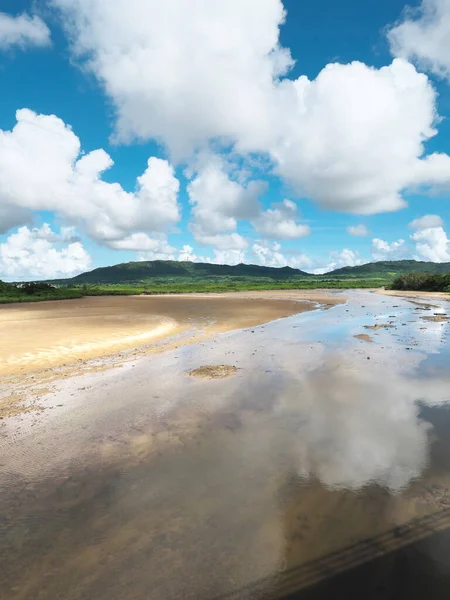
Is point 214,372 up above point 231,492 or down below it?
above

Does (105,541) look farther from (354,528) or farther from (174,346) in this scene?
(174,346)

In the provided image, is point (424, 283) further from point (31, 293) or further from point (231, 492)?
point (31, 293)

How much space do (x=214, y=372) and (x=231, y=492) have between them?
30.8 feet

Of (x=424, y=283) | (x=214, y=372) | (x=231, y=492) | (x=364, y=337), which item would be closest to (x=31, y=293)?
(x=214, y=372)

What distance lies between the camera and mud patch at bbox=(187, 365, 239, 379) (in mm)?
16062

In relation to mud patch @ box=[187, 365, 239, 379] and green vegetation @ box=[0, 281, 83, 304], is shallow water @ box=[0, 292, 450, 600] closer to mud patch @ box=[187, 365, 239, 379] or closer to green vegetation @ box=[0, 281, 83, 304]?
mud patch @ box=[187, 365, 239, 379]

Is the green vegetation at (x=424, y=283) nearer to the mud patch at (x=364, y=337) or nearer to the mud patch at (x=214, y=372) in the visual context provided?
the mud patch at (x=364, y=337)

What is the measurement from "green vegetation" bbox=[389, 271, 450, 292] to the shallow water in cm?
8915

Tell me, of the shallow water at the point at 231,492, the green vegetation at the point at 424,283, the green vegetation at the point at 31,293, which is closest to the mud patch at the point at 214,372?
the shallow water at the point at 231,492

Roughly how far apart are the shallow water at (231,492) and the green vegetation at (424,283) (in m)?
89.1

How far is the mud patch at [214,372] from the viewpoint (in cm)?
1606

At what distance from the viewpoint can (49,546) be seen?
19.5 feet

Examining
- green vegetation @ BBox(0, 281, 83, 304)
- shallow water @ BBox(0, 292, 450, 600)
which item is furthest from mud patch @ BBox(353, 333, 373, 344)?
green vegetation @ BBox(0, 281, 83, 304)

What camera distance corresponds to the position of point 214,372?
1667 centimetres
